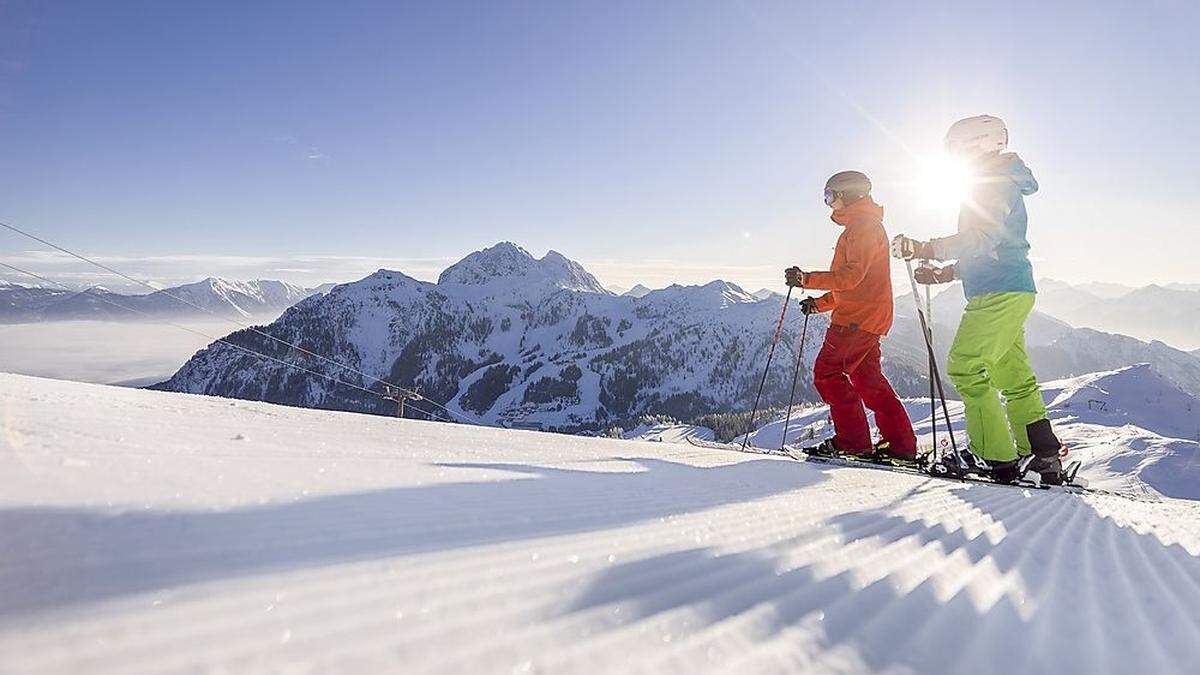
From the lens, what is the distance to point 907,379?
158 metres

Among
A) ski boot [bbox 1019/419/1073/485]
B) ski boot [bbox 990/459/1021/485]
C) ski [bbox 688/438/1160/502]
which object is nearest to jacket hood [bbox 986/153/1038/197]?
ski boot [bbox 1019/419/1073/485]

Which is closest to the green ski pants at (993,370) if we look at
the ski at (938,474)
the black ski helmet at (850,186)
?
the ski at (938,474)

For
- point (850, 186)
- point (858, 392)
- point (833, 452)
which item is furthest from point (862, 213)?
point (833, 452)

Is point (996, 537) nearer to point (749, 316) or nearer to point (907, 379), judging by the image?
point (907, 379)

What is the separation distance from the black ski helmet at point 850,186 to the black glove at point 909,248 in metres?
0.55

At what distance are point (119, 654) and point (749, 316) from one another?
204562 millimetres

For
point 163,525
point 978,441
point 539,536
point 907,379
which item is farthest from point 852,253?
point 907,379

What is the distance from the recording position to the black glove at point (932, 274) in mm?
5221

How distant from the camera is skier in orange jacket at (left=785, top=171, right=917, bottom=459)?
5148mm

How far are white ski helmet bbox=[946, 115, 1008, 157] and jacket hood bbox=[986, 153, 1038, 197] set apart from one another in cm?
13

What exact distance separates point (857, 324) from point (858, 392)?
59 cm

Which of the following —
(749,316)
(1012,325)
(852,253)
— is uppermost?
(749,316)

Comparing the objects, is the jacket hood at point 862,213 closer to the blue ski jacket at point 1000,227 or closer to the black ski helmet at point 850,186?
the black ski helmet at point 850,186

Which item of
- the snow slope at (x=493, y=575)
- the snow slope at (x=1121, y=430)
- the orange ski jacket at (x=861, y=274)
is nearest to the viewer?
the snow slope at (x=493, y=575)
